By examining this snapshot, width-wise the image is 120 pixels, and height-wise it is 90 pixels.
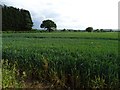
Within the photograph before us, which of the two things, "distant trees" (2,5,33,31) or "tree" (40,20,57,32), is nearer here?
"distant trees" (2,5,33,31)

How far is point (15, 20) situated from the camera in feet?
230

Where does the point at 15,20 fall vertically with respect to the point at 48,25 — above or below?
above

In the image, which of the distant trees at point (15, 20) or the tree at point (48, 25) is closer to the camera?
the distant trees at point (15, 20)

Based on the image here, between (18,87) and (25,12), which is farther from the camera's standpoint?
(25,12)

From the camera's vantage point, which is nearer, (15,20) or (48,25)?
(15,20)

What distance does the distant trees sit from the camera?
68188mm

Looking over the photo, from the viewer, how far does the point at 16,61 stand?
959 cm

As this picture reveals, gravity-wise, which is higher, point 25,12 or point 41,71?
point 25,12

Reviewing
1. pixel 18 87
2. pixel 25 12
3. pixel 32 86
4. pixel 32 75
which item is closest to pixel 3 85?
pixel 18 87

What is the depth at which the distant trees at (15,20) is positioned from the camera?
224ft

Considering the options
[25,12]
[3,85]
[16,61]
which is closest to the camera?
[3,85]

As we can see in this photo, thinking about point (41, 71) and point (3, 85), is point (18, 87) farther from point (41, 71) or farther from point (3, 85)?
point (41, 71)

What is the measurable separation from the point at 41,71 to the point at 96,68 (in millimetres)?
1747

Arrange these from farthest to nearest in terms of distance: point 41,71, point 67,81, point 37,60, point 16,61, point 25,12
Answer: point 25,12, point 16,61, point 37,60, point 41,71, point 67,81
